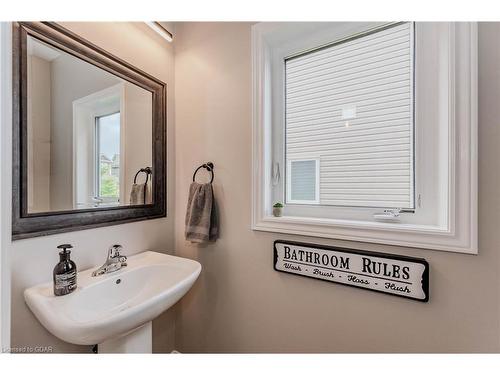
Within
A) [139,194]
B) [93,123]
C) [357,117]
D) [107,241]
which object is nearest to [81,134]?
[93,123]

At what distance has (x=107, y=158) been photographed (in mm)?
1011

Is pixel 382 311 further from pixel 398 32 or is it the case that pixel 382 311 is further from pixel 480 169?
pixel 398 32

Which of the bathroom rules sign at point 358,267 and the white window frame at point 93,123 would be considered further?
the white window frame at point 93,123

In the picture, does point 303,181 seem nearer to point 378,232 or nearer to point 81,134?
point 378,232

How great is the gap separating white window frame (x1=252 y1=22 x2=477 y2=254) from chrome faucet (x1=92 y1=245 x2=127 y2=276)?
0.61 meters

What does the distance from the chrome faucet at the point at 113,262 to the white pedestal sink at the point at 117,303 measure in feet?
0.07

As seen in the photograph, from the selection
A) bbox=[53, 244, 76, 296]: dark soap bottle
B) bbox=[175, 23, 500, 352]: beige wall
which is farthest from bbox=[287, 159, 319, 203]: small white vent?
bbox=[53, 244, 76, 296]: dark soap bottle

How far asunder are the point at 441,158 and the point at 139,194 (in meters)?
1.33

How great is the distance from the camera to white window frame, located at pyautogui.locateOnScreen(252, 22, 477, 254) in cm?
66

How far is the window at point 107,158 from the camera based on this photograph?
0.98 metres

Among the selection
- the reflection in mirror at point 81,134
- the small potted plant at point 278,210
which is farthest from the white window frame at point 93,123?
the small potted plant at point 278,210

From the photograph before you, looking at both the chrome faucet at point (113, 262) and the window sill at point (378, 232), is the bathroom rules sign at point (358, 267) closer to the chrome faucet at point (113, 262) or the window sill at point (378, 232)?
the window sill at point (378, 232)

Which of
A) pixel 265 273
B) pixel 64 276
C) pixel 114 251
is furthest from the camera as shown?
pixel 265 273

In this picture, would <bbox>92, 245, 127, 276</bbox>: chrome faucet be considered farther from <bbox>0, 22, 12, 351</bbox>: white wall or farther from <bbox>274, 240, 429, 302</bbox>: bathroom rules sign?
<bbox>274, 240, 429, 302</bbox>: bathroom rules sign
